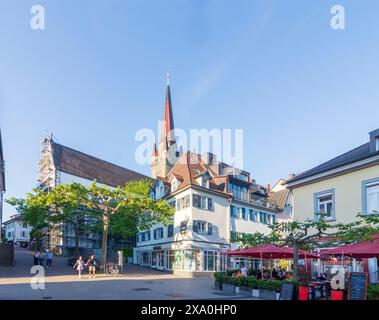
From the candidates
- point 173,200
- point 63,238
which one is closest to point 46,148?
point 63,238

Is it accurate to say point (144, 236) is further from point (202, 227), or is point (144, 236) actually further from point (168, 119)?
point (168, 119)

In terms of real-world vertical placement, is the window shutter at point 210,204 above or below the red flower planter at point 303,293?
above

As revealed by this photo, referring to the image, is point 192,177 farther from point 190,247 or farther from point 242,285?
point 242,285

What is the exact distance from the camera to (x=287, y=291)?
54.7 feet

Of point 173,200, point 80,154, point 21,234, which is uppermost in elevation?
point 80,154

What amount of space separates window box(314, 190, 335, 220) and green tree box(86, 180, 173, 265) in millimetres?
15902

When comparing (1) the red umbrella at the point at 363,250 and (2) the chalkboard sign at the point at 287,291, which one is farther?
(2) the chalkboard sign at the point at 287,291

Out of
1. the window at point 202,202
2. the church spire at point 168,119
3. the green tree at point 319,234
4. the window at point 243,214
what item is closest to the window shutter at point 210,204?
the window at point 202,202

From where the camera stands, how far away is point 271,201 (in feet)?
171

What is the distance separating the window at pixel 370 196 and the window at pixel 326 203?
1968 millimetres

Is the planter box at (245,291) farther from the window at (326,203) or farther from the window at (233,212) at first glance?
the window at (233,212)

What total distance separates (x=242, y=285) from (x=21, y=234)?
8213 cm

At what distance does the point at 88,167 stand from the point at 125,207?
37180 mm

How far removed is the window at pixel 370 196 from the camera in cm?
1930
